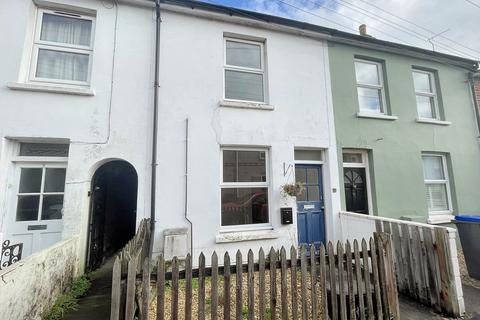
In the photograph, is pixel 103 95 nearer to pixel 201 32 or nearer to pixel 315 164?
pixel 201 32

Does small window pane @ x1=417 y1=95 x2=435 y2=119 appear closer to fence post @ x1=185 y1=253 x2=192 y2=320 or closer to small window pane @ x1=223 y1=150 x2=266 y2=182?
small window pane @ x1=223 y1=150 x2=266 y2=182

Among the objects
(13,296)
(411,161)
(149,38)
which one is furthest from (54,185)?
(411,161)

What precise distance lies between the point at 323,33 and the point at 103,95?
18.9 ft

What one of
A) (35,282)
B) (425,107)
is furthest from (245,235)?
(425,107)

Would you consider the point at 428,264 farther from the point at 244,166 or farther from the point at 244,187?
the point at 244,166

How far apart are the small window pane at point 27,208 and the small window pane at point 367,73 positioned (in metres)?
8.46

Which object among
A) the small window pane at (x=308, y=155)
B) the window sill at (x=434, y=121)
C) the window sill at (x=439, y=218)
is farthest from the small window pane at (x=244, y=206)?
the window sill at (x=434, y=121)

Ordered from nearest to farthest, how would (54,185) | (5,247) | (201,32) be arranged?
(5,247) < (54,185) < (201,32)

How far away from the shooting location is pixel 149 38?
5480 millimetres

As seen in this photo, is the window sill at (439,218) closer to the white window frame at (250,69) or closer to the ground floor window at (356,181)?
the ground floor window at (356,181)

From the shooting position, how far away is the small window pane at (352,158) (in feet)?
22.4

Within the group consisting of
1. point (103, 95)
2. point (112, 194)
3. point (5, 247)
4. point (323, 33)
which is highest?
point (323, 33)

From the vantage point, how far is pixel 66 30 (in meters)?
5.25

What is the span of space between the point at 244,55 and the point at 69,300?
614 cm
